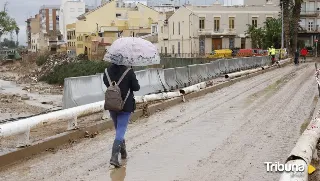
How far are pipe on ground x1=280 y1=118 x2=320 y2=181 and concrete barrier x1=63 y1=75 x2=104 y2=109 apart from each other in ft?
22.4

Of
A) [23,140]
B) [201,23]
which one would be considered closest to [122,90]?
[23,140]

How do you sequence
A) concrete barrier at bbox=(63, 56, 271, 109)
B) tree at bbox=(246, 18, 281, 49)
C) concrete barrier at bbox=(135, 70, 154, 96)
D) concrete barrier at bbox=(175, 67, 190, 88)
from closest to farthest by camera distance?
concrete barrier at bbox=(63, 56, 271, 109), concrete barrier at bbox=(135, 70, 154, 96), concrete barrier at bbox=(175, 67, 190, 88), tree at bbox=(246, 18, 281, 49)

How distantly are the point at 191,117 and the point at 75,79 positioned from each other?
10.9 ft

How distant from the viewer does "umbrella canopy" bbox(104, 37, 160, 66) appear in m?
8.26

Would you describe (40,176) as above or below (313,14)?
below

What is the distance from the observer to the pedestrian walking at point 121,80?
8.15m

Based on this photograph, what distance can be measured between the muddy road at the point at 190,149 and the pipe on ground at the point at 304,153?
461mm

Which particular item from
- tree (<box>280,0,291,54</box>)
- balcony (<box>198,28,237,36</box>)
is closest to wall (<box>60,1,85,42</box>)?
balcony (<box>198,28,237,36</box>)

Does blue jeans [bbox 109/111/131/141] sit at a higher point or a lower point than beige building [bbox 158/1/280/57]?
lower

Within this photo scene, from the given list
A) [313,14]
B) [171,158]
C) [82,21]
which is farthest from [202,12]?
[171,158]

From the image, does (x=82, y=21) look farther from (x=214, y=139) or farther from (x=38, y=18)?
(x=214, y=139)

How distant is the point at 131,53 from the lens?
8.27m

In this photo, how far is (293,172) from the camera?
6.58m

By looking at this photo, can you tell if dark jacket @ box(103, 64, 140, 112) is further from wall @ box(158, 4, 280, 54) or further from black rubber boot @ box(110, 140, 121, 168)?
wall @ box(158, 4, 280, 54)
